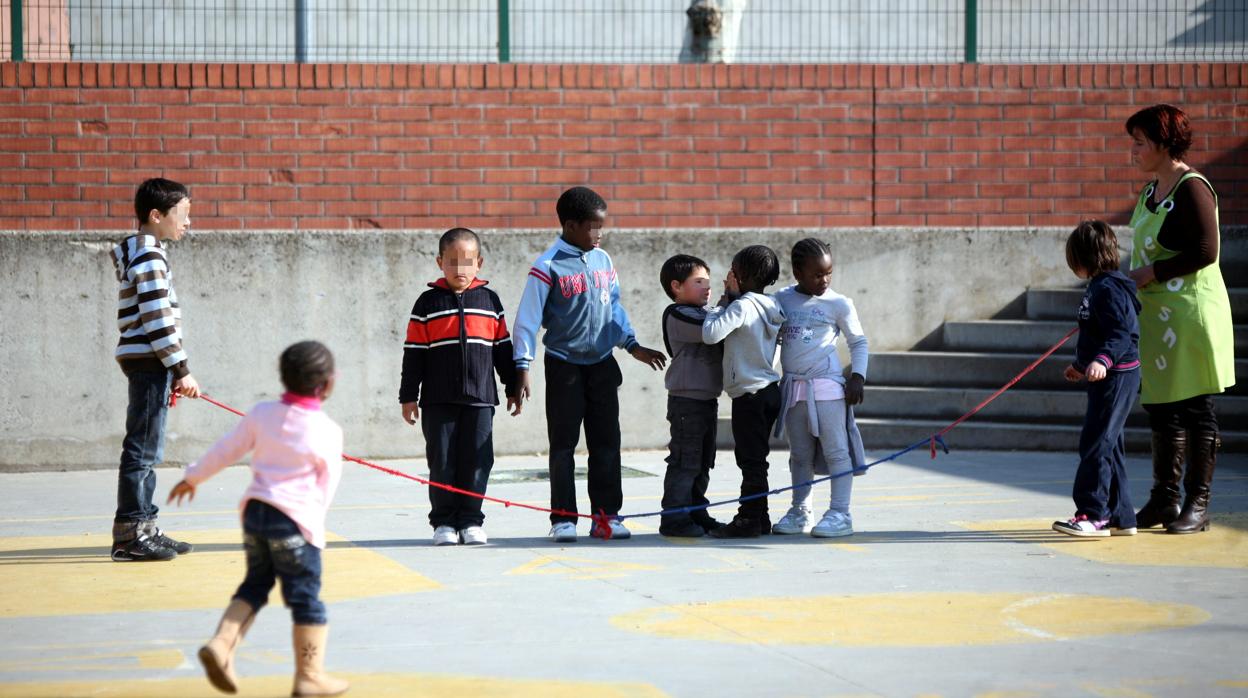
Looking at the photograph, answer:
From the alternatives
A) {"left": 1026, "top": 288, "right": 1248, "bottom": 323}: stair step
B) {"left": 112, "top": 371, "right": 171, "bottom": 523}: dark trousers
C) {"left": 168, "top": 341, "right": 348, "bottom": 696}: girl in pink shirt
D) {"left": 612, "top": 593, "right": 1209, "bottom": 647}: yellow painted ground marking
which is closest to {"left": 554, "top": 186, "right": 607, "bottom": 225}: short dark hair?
{"left": 112, "top": 371, "right": 171, "bottom": 523}: dark trousers

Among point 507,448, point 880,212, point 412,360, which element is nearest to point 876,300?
point 880,212

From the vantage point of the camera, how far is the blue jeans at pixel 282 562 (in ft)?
14.7

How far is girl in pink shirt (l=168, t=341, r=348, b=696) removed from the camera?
14.5 ft

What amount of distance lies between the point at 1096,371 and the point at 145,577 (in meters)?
4.43

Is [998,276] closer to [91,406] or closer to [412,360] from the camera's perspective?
[412,360]

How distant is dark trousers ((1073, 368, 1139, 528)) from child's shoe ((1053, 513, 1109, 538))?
0.08ft

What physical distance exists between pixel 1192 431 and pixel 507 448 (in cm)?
530

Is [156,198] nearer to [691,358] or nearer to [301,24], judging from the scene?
[691,358]

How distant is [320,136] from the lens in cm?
1138

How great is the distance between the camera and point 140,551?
22.2 feet

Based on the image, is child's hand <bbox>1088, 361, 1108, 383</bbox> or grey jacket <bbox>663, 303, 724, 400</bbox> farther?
grey jacket <bbox>663, 303, 724, 400</bbox>

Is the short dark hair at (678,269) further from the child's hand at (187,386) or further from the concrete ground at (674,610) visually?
the child's hand at (187,386)

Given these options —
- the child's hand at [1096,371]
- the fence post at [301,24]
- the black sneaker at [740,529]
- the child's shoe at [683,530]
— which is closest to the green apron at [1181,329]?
the child's hand at [1096,371]

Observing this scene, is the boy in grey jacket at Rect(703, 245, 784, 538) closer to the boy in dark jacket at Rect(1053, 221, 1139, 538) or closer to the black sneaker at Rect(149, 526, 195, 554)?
the boy in dark jacket at Rect(1053, 221, 1139, 538)
